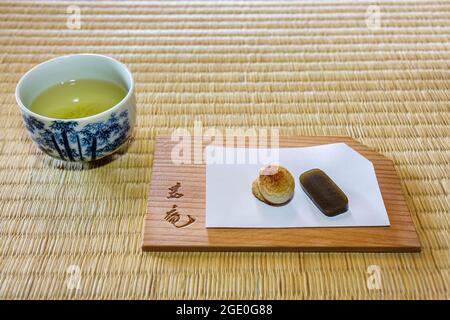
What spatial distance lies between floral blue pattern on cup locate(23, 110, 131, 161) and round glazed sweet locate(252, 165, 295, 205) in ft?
0.65

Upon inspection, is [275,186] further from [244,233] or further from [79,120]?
[79,120]

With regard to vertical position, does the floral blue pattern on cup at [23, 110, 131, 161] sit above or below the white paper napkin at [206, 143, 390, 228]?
above

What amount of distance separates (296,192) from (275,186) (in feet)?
0.13

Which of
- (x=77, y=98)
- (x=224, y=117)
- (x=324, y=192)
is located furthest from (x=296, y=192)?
(x=77, y=98)

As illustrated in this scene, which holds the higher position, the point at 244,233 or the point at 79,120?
the point at 79,120

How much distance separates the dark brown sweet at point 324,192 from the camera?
0.60 metres

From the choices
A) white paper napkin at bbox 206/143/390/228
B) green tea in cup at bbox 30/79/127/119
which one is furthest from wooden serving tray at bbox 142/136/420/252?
green tea in cup at bbox 30/79/127/119

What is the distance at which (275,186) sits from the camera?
61 centimetres

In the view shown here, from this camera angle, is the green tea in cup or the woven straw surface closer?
the woven straw surface

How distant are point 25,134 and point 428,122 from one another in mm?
636

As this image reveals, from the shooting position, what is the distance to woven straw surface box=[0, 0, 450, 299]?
0.58 metres

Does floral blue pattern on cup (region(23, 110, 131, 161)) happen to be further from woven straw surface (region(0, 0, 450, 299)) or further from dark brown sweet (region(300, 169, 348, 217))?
dark brown sweet (region(300, 169, 348, 217))
